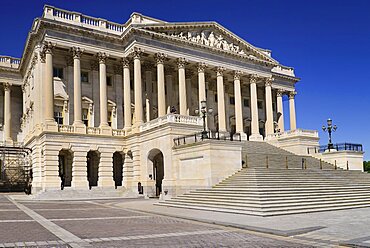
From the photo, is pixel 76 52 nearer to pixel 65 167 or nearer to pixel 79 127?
pixel 79 127

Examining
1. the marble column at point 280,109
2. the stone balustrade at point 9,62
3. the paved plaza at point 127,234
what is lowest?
→ the paved plaza at point 127,234

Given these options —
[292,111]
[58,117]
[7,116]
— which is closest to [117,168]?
[58,117]

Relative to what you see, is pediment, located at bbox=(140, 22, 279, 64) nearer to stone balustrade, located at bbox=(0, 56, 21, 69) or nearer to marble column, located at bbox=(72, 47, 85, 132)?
marble column, located at bbox=(72, 47, 85, 132)

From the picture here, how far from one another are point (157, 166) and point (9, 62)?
27848 millimetres

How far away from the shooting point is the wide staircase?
2097 cm

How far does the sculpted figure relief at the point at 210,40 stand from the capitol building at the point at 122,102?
0.48 feet

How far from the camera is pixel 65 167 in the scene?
1676 inches

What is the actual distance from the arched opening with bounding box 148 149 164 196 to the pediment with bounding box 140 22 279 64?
541 inches

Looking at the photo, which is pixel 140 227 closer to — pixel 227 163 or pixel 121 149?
pixel 227 163

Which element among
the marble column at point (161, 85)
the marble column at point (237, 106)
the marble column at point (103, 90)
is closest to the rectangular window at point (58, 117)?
the marble column at point (103, 90)

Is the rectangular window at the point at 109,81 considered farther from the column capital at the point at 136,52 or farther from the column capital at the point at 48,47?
the column capital at the point at 48,47

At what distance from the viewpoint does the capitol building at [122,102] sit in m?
38.0

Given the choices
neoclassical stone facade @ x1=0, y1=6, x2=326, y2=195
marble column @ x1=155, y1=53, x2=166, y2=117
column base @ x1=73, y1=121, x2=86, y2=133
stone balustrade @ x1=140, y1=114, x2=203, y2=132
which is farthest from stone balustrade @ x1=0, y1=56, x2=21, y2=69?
stone balustrade @ x1=140, y1=114, x2=203, y2=132

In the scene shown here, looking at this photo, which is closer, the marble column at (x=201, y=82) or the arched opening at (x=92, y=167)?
the arched opening at (x=92, y=167)
